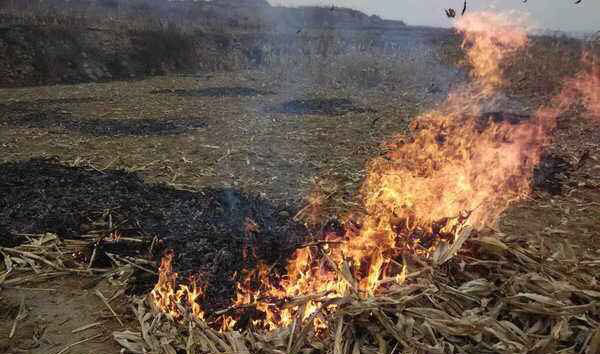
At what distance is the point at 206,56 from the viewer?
2391 centimetres

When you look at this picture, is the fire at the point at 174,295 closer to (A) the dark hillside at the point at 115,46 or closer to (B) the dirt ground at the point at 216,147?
(B) the dirt ground at the point at 216,147

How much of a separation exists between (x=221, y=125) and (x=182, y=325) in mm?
8339

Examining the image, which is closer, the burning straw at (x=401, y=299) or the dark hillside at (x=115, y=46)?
the burning straw at (x=401, y=299)

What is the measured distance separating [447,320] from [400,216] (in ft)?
5.21

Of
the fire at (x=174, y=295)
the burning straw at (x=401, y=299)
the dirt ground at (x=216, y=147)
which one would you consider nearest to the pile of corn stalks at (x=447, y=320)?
the burning straw at (x=401, y=299)

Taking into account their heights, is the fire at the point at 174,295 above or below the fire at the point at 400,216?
below

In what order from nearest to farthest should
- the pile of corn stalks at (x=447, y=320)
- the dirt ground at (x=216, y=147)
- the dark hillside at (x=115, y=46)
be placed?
the pile of corn stalks at (x=447, y=320) < the dirt ground at (x=216, y=147) < the dark hillside at (x=115, y=46)

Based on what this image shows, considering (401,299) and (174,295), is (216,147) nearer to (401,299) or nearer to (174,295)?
(174,295)

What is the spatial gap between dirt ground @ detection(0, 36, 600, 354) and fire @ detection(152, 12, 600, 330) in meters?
0.50

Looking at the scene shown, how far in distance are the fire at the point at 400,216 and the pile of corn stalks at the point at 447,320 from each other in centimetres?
23

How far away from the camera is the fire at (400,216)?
3.80 metres

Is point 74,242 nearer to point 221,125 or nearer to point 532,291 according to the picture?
point 532,291

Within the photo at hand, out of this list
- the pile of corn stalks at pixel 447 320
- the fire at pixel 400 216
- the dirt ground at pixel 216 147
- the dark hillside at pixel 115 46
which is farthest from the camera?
the dark hillside at pixel 115 46

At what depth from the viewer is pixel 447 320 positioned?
126 inches
